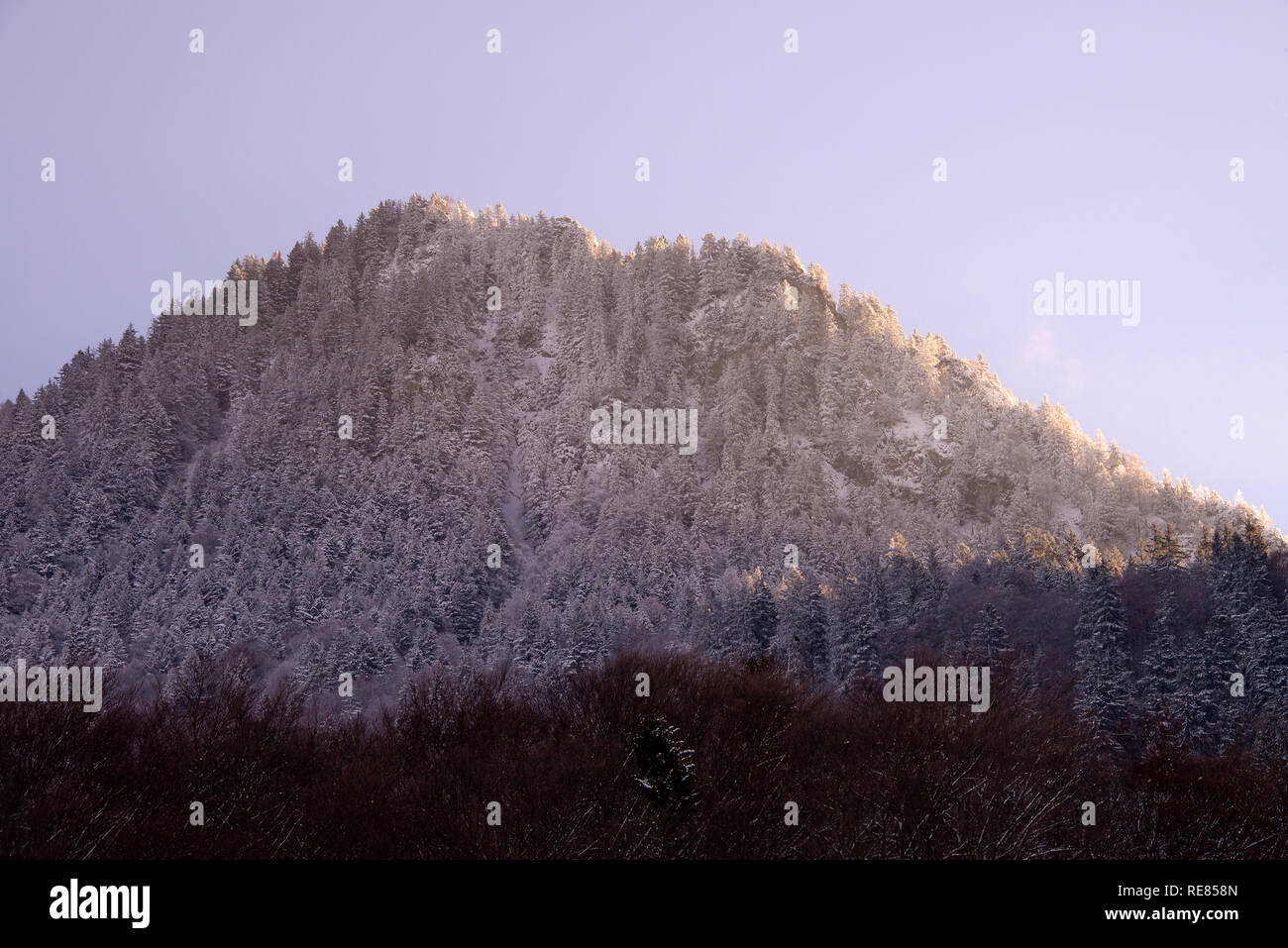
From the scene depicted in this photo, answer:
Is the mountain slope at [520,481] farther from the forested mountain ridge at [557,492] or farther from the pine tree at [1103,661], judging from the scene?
the pine tree at [1103,661]

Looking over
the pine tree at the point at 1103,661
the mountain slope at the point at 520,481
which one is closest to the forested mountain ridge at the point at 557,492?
the mountain slope at the point at 520,481

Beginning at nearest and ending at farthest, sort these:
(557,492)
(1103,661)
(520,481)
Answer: (1103,661) < (557,492) < (520,481)

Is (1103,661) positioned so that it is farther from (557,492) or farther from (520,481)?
(520,481)

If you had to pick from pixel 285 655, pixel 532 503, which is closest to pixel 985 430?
pixel 532 503

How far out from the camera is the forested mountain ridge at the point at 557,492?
108 meters

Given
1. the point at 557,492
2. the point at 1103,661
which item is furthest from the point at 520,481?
the point at 1103,661

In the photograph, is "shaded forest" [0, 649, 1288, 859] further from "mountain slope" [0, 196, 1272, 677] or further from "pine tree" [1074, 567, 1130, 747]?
"mountain slope" [0, 196, 1272, 677]

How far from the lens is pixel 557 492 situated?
516 ft

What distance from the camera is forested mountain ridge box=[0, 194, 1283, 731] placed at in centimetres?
10812

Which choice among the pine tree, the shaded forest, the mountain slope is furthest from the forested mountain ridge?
the shaded forest

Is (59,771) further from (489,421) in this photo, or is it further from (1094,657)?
(489,421)

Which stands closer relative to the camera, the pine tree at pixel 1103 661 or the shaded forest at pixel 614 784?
the shaded forest at pixel 614 784

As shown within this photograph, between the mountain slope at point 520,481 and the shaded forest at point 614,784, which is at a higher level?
the mountain slope at point 520,481
